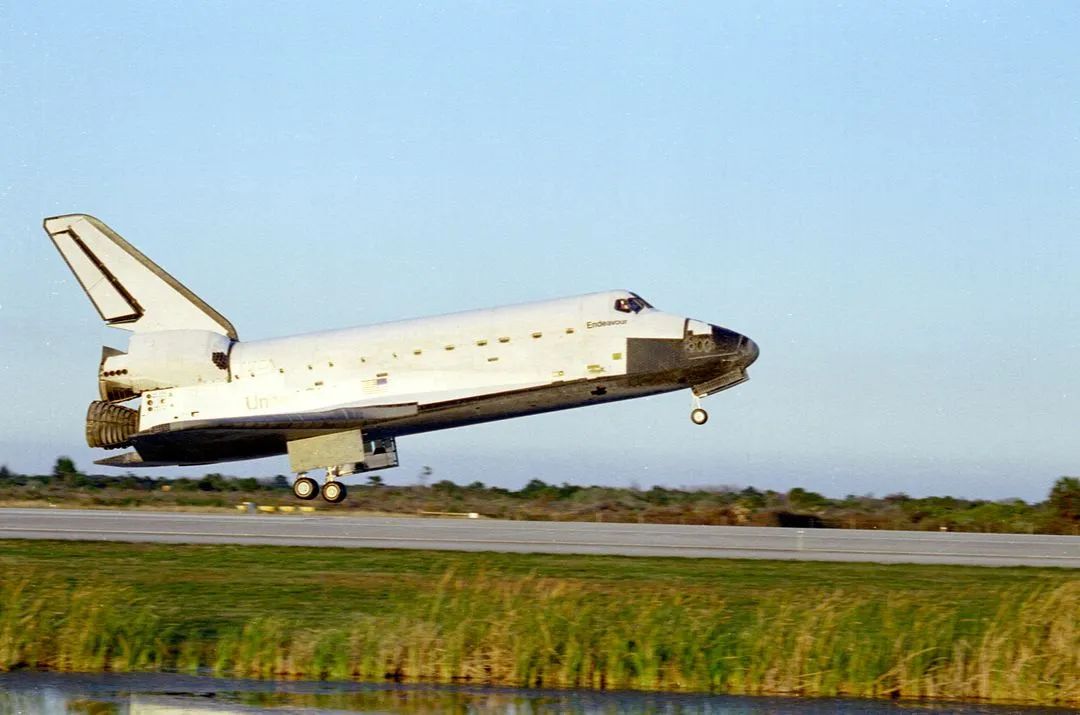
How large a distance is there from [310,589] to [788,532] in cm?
1362

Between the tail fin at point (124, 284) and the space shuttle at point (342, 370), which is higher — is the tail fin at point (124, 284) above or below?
above

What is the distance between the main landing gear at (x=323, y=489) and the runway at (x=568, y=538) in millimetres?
595

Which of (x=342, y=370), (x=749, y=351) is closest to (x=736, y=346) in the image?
(x=749, y=351)

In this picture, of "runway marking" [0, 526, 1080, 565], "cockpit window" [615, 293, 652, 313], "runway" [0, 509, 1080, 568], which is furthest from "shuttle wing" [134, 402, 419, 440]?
"cockpit window" [615, 293, 652, 313]

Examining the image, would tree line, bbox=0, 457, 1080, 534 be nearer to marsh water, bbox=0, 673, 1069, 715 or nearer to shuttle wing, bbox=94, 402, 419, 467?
shuttle wing, bbox=94, 402, 419, 467

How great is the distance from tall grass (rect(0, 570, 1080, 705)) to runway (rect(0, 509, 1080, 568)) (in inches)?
341

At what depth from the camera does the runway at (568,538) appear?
77.7 feet

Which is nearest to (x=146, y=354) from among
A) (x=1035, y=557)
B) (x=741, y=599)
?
(x=741, y=599)

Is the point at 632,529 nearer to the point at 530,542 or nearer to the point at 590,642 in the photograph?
the point at 530,542

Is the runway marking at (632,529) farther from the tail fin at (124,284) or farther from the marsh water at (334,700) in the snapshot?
the marsh water at (334,700)

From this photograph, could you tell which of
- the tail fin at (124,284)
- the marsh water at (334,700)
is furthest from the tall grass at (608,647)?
the tail fin at (124,284)

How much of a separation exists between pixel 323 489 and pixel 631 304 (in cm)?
787

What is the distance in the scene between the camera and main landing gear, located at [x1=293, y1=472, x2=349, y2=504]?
29.3m

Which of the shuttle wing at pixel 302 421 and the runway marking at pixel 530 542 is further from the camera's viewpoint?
the shuttle wing at pixel 302 421
